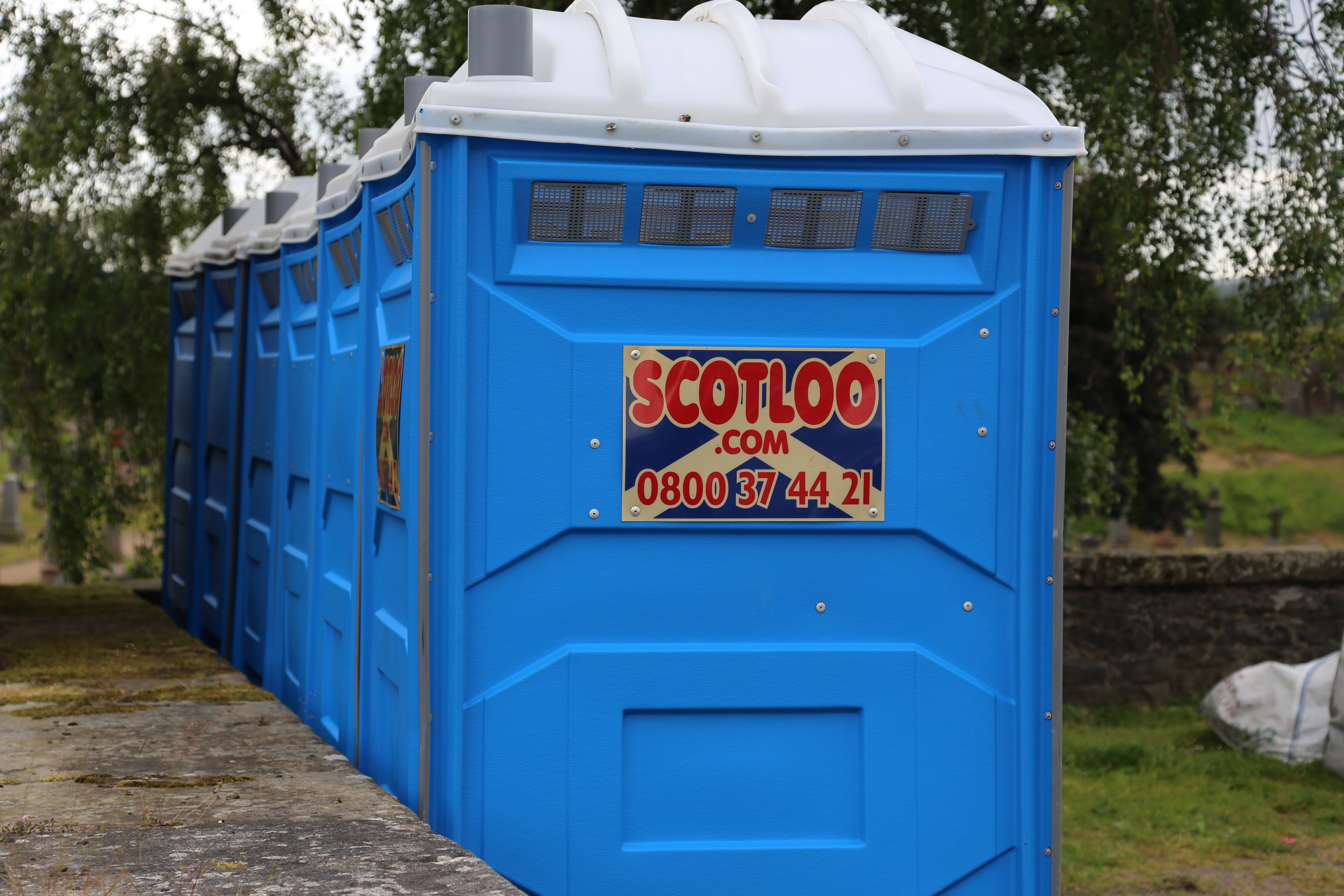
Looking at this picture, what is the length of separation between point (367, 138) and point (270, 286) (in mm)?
1464

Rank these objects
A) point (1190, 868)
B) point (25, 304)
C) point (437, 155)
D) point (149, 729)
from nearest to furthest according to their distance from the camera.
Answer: point (437, 155)
point (149, 729)
point (1190, 868)
point (25, 304)

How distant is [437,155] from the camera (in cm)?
317

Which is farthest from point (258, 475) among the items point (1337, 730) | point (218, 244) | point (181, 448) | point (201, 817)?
point (1337, 730)

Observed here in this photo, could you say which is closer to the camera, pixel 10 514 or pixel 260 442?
pixel 260 442

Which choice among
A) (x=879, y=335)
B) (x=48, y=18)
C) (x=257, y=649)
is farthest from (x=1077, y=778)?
(x=48, y=18)

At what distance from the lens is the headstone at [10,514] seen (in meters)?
25.9

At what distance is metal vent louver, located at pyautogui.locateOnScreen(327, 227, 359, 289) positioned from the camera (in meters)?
4.10

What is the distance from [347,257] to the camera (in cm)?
423

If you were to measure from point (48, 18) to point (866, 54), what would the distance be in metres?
7.42

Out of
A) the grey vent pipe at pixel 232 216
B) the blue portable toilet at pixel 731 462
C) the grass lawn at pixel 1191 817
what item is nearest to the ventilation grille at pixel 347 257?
the blue portable toilet at pixel 731 462

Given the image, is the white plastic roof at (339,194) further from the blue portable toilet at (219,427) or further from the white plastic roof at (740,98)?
the blue portable toilet at (219,427)

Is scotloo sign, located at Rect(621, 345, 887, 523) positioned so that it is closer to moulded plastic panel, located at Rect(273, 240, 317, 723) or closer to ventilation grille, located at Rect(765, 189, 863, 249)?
ventilation grille, located at Rect(765, 189, 863, 249)

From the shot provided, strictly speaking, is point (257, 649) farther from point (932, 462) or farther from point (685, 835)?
point (932, 462)

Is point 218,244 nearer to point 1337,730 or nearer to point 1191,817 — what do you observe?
point 1191,817
